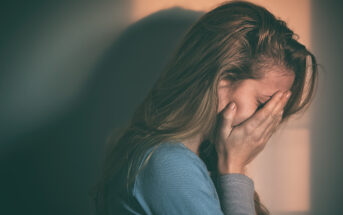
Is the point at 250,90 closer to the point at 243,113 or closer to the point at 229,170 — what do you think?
the point at 243,113

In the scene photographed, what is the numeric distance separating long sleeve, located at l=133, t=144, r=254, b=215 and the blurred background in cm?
32

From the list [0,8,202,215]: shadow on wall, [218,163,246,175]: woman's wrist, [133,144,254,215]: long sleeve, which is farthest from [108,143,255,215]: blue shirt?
[0,8,202,215]: shadow on wall

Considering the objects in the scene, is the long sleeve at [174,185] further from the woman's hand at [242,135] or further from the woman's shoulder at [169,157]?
the woman's hand at [242,135]

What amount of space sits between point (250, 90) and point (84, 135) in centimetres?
54

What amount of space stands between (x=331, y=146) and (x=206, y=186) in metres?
0.56

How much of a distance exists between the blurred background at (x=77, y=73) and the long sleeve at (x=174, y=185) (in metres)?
0.32

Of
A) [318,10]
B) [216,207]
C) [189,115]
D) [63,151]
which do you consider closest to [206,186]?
[216,207]

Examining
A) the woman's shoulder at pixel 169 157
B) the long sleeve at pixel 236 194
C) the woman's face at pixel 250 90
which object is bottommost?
the long sleeve at pixel 236 194

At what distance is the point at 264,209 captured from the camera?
32.4 inches

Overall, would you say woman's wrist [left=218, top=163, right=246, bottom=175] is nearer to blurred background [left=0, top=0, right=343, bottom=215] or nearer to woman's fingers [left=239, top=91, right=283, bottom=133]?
woman's fingers [left=239, top=91, right=283, bottom=133]

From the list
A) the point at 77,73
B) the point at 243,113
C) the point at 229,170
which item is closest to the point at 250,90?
the point at 243,113

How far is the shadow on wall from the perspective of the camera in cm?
80

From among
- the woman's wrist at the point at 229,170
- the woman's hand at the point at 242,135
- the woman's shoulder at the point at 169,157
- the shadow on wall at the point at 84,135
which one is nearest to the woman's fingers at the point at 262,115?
the woman's hand at the point at 242,135

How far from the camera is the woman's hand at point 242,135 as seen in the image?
0.67 m
